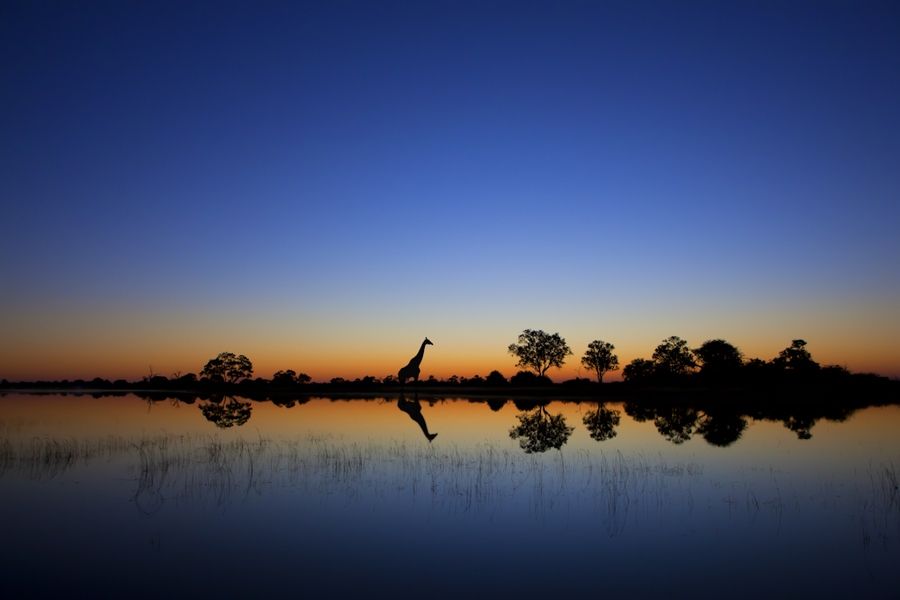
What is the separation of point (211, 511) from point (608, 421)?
2402 centimetres

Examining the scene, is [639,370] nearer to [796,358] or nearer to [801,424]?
[796,358]

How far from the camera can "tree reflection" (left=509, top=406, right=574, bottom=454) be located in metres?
22.1

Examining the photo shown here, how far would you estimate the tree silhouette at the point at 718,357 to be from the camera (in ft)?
283

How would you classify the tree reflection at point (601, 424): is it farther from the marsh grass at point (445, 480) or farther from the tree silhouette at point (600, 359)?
the tree silhouette at point (600, 359)

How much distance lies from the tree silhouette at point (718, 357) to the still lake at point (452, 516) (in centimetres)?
6543

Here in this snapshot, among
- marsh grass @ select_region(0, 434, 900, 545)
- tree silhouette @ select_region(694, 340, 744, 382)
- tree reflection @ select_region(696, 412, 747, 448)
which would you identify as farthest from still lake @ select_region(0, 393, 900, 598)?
tree silhouette @ select_region(694, 340, 744, 382)

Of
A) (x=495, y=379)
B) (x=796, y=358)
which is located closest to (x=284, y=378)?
(x=495, y=379)

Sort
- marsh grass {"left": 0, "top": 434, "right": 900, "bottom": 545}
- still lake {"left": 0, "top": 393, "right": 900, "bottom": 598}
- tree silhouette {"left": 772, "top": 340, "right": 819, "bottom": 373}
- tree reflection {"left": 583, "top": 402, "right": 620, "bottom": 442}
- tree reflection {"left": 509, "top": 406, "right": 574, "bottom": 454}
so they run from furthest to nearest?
tree silhouette {"left": 772, "top": 340, "right": 819, "bottom": 373} < tree reflection {"left": 583, "top": 402, "right": 620, "bottom": 442} < tree reflection {"left": 509, "top": 406, "right": 574, "bottom": 454} < marsh grass {"left": 0, "top": 434, "right": 900, "bottom": 545} < still lake {"left": 0, "top": 393, "right": 900, "bottom": 598}

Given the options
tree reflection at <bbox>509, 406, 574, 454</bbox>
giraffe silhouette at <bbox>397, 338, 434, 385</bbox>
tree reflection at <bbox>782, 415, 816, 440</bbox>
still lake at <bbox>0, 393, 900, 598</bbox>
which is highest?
giraffe silhouette at <bbox>397, 338, 434, 385</bbox>

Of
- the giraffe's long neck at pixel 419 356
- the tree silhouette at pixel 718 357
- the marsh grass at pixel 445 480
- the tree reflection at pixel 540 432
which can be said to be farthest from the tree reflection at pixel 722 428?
the tree silhouette at pixel 718 357

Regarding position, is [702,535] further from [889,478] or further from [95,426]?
[95,426]

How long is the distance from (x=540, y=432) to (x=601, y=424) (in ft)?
17.6

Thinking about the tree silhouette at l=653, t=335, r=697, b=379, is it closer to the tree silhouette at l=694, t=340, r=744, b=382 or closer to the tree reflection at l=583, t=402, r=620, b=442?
the tree silhouette at l=694, t=340, r=744, b=382

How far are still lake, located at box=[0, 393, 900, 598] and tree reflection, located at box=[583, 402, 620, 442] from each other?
1.14 metres
